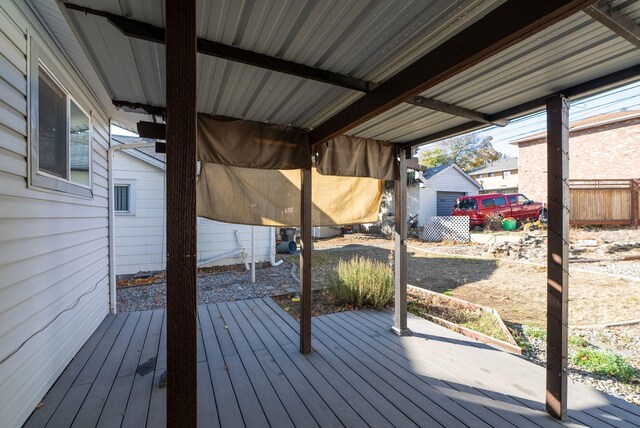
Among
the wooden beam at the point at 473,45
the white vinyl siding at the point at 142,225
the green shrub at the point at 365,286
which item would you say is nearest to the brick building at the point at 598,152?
the green shrub at the point at 365,286

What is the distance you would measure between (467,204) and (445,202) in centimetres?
326

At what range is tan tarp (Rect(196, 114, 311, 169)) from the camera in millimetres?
2480

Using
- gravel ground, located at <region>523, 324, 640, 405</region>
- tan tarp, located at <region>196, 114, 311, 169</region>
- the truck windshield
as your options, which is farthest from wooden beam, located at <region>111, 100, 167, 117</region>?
the truck windshield

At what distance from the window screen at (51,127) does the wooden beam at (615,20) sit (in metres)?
3.30

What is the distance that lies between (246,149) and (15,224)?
1.60m

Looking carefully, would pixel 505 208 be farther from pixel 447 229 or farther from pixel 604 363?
pixel 604 363

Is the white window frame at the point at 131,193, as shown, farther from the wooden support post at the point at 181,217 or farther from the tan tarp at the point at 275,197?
the wooden support post at the point at 181,217

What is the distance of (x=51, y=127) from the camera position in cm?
233

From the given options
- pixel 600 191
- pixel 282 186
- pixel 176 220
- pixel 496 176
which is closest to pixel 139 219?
pixel 282 186

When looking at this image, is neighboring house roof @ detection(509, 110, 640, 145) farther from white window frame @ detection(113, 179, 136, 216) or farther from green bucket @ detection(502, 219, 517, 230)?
white window frame @ detection(113, 179, 136, 216)

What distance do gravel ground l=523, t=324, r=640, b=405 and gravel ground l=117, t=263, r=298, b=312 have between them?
360 centimetres

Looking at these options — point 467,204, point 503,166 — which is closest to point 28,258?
point 467,204

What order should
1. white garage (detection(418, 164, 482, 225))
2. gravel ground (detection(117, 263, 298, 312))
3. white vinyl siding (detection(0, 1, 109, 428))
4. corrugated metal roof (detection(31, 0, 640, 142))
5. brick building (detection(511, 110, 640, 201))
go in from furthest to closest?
white garage (detection(418, 164, 482, 225)) → brick building (detection(511, 110, 640, 201)) → gravel ground (detection(117, 263, 298, 312)) → white vinyl siding (detection(0, 1, 109, 428)) → corrugated metal roof (detection(31, 0, 640, 142))

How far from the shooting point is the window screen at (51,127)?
2148 mm
